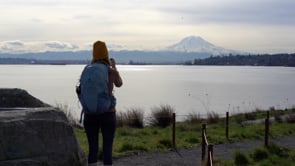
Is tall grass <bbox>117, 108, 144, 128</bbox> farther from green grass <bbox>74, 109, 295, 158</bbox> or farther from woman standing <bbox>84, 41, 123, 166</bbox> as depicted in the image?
woman standing <bbox>84, 41, 123, 166</bbox>

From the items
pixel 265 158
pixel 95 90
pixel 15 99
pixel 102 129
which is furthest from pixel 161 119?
pixel 95 90

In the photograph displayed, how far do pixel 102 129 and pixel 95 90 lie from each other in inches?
21.5

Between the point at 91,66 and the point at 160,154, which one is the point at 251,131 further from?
the point at 91,66

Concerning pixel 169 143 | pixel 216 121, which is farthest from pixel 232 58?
pixel 169 143

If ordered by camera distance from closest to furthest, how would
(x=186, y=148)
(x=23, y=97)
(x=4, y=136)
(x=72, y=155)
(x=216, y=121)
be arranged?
(x=4, y=136) → (x=72, y=155) → (x=23, y=97) → (x=186, y=148) → (x=216, y=121)

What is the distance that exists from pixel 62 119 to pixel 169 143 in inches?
265

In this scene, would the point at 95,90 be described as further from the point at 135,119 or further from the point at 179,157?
the point at 135,119

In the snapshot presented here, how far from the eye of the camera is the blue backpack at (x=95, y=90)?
6.59 metres

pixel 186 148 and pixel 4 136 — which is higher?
pixel 4 136

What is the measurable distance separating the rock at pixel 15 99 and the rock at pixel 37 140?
4.78 feet

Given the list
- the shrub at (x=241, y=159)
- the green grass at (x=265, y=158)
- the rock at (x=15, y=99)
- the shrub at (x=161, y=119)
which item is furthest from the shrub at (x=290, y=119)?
the rock at (x=15, y=99)

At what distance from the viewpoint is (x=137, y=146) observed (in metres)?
12.4

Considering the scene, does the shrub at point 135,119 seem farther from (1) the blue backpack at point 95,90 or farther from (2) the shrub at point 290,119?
(1) the blue backpack at point 95,90

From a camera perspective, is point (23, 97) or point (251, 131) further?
point (251, 131)
